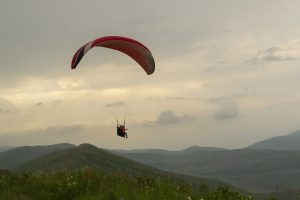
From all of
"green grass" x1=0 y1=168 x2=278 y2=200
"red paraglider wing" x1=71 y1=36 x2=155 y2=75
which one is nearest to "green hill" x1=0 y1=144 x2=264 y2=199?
"green grass" x1=0 y1=168 x2=278 y2=200

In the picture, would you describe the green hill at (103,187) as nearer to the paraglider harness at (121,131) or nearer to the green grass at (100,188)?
the green grass at (100,188)

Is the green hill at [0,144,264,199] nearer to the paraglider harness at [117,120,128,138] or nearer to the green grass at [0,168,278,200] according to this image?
the green grass at [0,168,278,200]

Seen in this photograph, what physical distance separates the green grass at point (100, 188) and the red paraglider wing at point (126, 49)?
6443mm

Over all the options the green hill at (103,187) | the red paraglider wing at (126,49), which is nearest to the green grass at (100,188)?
the green hill at (103,187)

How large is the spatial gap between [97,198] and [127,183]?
1.79 m

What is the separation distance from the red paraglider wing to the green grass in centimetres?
644

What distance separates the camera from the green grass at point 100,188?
12.7 metres

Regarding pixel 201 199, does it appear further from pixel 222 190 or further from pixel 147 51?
pixel 147 51

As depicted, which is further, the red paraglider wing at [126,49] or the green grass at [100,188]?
the red paraglider wing at [126,49]

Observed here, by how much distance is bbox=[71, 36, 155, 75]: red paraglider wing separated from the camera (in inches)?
790

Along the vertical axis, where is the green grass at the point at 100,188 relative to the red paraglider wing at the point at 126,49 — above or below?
below

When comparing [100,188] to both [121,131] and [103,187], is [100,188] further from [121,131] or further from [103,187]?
[121,131]

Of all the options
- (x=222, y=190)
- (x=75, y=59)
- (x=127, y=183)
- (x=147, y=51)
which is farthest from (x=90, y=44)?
(x=222, y=190)

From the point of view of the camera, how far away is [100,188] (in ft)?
44.7
